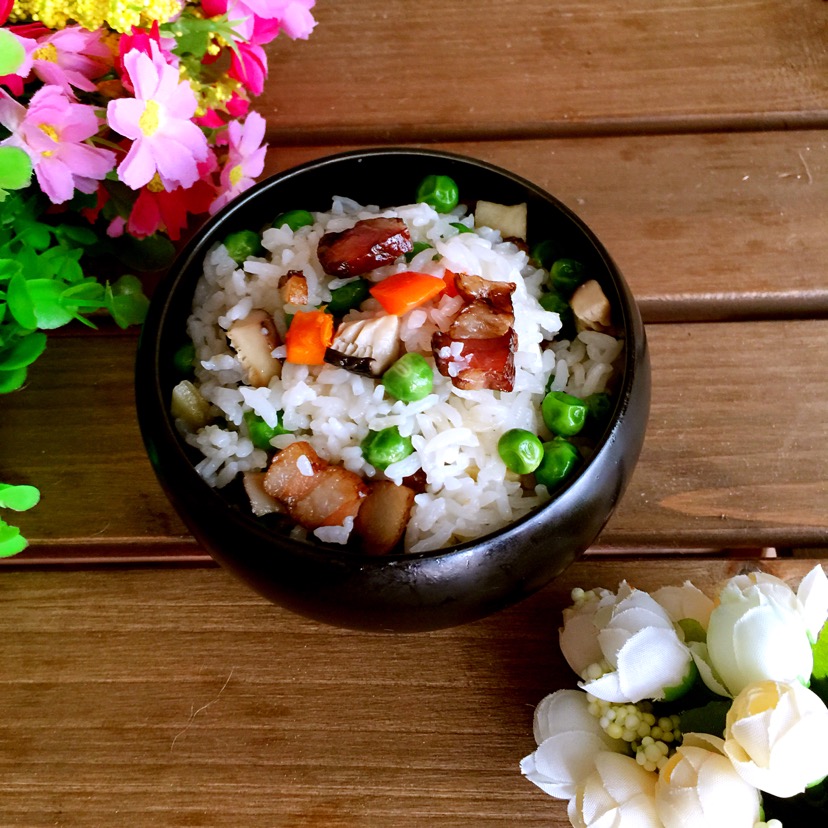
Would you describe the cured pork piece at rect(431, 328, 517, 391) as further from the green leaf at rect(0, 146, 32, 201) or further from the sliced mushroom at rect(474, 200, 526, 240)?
the green leaf at rect(0, 146, 32, 201)

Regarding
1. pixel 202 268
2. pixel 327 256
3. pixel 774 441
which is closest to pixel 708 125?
pixel 774 441

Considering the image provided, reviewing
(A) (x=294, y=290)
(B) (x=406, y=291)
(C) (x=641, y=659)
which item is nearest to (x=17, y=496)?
(A) (x=294, y=290)

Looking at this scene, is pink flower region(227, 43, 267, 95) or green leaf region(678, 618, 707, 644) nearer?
green leaf region(678, 618, 707, 644)

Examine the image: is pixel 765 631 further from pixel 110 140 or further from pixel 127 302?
pixel 110 140

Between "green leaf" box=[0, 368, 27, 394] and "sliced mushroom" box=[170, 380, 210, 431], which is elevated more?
"sliced mushroom" box=[170, 380, 210, 431]

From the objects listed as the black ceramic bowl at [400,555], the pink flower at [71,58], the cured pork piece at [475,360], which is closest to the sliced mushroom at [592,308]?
the black ceramic bowl at [400,555]

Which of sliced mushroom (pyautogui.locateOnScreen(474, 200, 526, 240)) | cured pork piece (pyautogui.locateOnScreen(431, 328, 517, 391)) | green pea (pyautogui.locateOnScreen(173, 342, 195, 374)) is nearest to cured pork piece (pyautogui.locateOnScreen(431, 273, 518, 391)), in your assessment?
cured pork piece (pyautogui.locateOnScreen(431, 328, 517, 391))

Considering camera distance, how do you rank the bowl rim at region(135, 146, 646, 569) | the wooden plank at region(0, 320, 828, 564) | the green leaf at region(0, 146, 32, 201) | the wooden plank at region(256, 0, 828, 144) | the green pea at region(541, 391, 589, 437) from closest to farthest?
1. the green leaf at region(0, 146, 32, 201)
2. the bowl rim at region(135, 146, 646, 569)
3. the green pea at region(541, 391, 589, 437)
4. the wooden plank at region(0, 320, 828, 564)
5. the wooden plank at region(256, 0, 828, 144)
